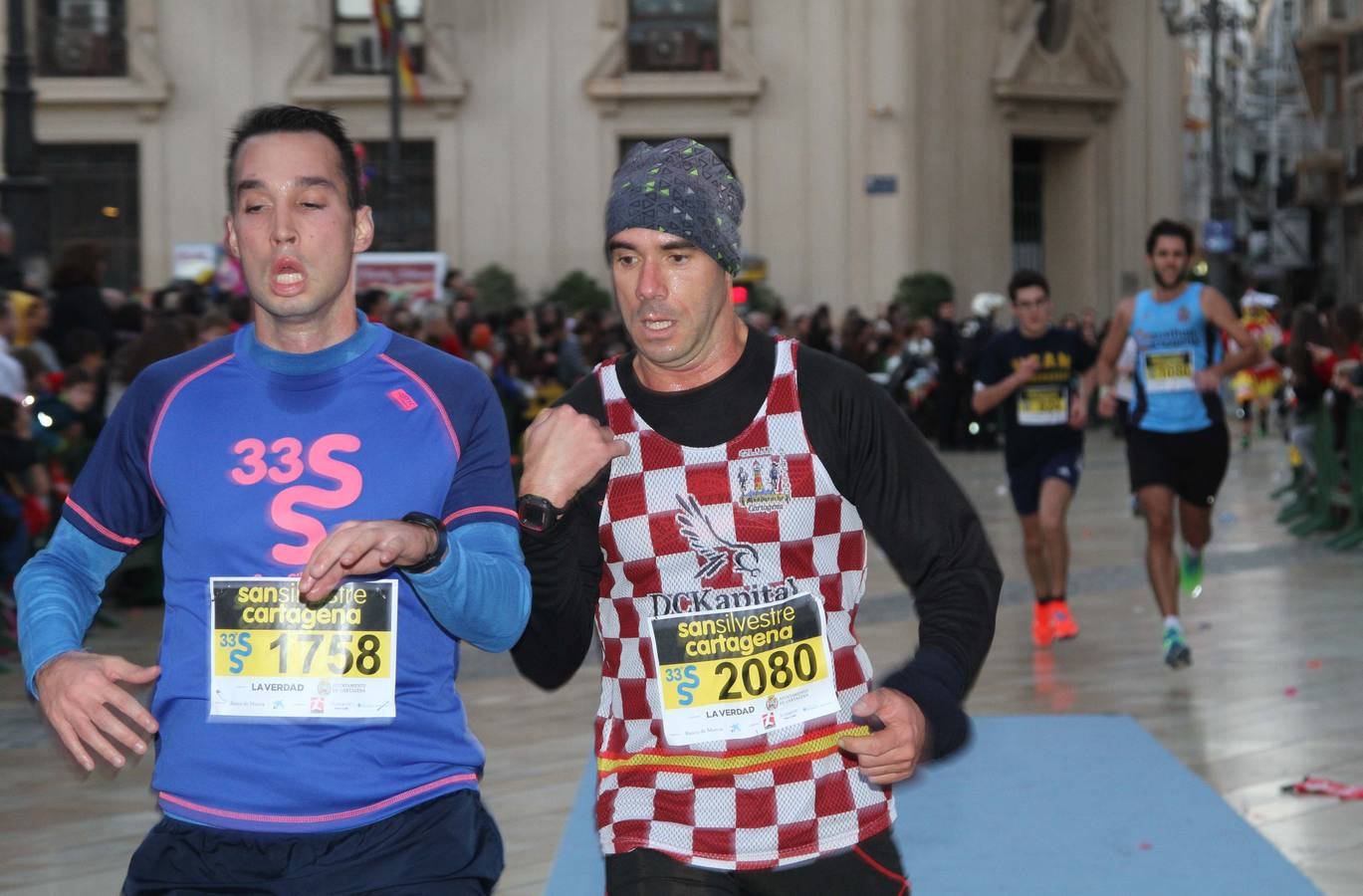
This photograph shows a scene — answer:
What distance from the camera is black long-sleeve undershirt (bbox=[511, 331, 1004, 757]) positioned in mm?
3529

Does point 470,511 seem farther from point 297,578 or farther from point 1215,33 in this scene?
point 1215,33

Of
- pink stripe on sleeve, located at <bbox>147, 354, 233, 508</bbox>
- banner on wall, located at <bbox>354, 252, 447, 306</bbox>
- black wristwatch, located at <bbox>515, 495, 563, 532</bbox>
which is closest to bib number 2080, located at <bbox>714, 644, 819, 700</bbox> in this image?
black wristwatch, located at <bbox>515, 495, 563, 532</bbox>

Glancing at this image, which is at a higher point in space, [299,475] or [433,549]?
[299,475]

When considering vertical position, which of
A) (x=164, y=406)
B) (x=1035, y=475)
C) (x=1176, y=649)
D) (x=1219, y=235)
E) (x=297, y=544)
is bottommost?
(x=1176, y=649)

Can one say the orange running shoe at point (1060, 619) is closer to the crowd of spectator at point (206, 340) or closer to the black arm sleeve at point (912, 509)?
the crowd of spectator at point (206, 340)

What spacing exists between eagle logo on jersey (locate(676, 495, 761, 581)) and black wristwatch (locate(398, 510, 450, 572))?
0.53 metres

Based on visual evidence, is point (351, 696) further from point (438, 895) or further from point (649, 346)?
point (649, 346)

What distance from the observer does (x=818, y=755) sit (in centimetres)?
361

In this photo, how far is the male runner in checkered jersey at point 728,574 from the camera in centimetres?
357

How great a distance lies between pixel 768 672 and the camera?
3.62 m

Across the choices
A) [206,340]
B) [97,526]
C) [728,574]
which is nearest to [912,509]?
[728,574]

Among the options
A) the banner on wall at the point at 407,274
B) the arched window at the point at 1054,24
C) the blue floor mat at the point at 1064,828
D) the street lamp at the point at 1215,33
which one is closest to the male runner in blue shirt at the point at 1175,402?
the blue floor mat at the point at 1064,828

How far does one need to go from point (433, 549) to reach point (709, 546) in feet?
1.99

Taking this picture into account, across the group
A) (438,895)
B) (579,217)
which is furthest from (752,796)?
(579,217)
